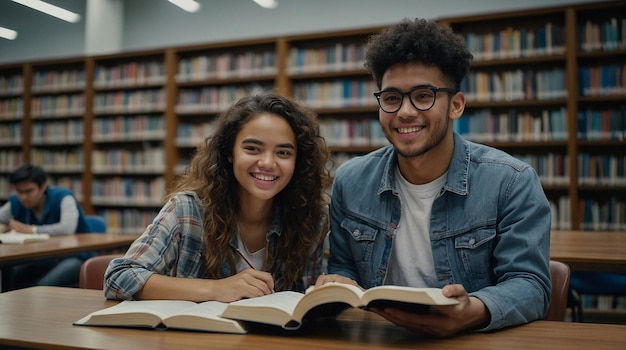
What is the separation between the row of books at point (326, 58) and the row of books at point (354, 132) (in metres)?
0.51

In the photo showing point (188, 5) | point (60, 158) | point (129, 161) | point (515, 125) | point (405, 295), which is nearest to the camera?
point (405, 295)

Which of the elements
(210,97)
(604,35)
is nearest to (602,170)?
(604,35)

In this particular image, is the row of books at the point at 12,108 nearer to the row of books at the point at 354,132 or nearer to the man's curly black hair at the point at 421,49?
the row of books at the point at 354,132

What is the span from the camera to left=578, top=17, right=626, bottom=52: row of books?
4.09 metres

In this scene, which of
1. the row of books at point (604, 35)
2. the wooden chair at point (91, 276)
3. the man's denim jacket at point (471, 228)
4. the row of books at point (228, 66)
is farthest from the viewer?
the row of books at point (228, 66)

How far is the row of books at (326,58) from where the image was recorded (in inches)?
193

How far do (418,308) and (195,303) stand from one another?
0.55 metres

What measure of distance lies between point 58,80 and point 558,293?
20.4 feet

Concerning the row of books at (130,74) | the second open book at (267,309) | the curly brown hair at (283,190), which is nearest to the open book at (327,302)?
the second open book at (267,309)

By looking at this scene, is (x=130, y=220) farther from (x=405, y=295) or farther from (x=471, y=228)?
(x=405, y=295)

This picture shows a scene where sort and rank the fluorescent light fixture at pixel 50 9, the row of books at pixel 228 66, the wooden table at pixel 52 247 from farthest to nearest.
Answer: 1. the row of books at pixel 228 66
2. the fluorescent light fixture at pixel 50 9
3. the wooden table at pixel 52 247

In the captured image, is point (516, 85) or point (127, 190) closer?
point (516, 85)

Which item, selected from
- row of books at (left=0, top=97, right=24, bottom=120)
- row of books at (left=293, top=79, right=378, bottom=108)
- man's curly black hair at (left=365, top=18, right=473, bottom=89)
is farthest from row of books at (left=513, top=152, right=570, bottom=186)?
row of books at (left=0, top=97, right=24, bottom=120)

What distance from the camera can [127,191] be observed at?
5828 millimetres
